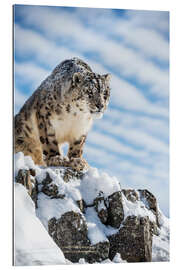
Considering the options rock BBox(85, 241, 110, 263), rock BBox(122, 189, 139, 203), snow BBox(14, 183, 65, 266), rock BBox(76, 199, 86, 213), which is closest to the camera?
snow BBox(14, 183, 65, 266)

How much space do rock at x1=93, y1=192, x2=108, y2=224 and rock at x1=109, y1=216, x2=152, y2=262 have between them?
0.22 m

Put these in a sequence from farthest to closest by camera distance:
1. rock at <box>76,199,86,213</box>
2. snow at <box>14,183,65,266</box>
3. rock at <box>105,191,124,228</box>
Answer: rock at <box>105,191,124,228</box>, rock at <box>76,199,86,213</box>, snow at <box>14,183,65,266</box>

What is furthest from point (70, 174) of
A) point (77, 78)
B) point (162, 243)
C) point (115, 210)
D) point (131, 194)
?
point (162, 243)

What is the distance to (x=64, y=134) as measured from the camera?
698 centimetres

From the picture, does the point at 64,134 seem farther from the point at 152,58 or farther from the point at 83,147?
the point at 152,58

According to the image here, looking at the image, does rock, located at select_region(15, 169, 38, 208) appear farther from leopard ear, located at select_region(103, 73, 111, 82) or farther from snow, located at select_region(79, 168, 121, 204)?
leopard ear, located at select_region(103, 73, 111, 82)

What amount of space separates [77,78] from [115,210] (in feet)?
5.24

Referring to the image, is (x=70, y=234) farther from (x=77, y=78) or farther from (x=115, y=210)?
(x=77, y=78)

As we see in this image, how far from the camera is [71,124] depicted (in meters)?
6.94

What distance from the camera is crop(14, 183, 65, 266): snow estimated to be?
6.07 meters

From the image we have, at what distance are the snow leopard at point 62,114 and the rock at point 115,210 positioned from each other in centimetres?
49

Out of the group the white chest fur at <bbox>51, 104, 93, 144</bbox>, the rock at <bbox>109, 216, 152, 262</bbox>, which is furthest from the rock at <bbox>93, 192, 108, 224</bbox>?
the white chest fur at <bbox>51, 104, 93, 144</bbox>
